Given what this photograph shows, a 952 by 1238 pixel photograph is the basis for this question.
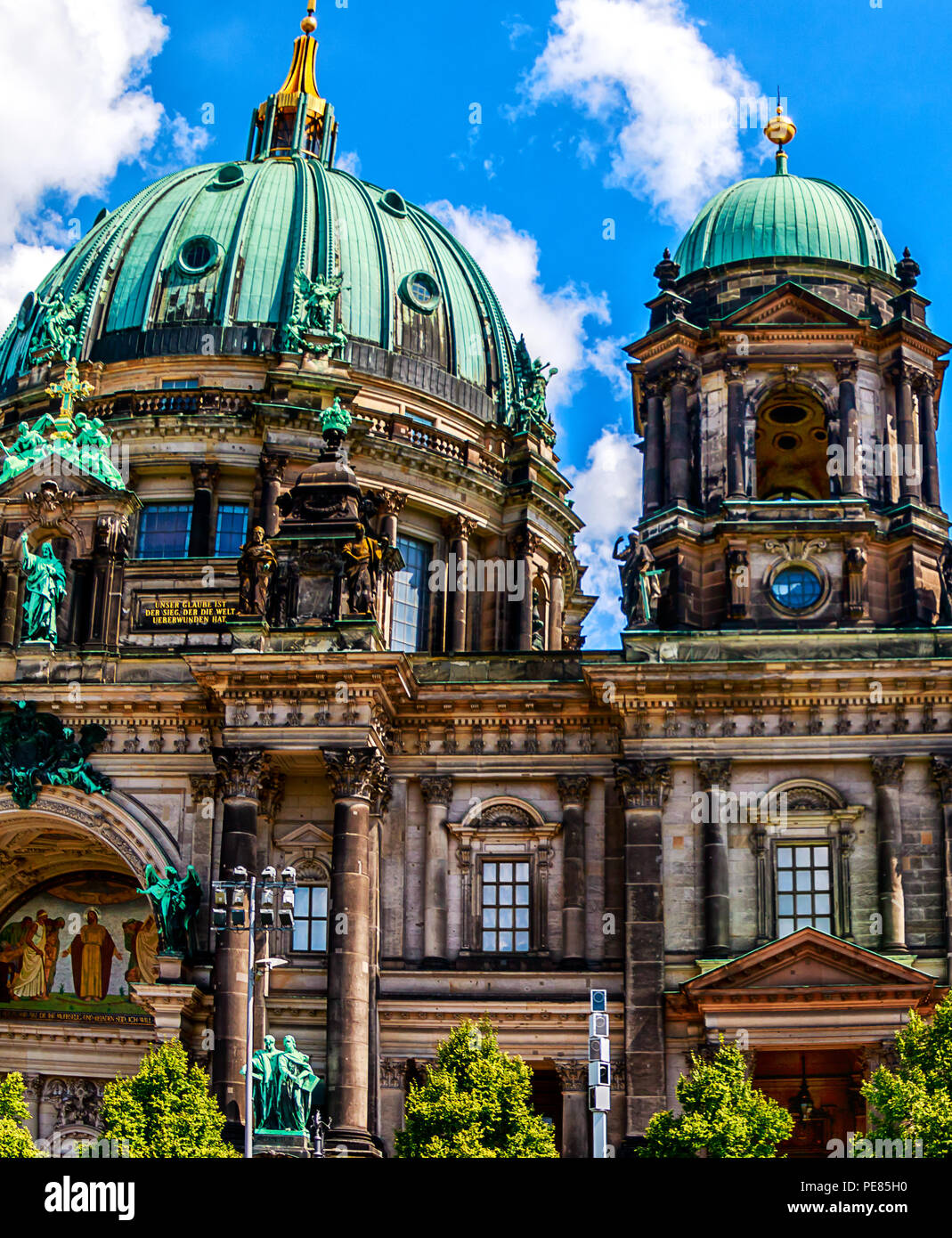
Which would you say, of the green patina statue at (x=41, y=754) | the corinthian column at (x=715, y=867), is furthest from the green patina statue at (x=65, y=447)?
the corinthian column at (x=715, y=867)

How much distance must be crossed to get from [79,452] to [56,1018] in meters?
14.4

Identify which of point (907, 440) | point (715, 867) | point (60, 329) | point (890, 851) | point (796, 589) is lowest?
point (715, 867)

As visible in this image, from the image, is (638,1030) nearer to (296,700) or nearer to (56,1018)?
(296,700)

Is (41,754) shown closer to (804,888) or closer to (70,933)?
(70,933)

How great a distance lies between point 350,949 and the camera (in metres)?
40.9

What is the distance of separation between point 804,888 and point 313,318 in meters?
23.6

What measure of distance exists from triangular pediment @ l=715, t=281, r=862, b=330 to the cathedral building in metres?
0.07

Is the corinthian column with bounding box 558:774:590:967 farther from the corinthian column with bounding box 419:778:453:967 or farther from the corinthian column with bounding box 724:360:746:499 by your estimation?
the corinthian column with bounding box 724:360:746:499

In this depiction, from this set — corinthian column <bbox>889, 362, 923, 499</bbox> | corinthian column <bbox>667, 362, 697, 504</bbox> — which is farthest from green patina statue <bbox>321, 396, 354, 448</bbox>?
corinthian column <bbox>889, 362, 923, 499</bbox>

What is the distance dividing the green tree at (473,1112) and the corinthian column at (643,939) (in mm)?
3181

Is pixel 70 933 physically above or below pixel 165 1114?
above

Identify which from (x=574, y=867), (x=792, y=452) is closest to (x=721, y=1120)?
(x=574, y=867)

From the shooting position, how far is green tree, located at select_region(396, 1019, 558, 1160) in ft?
121

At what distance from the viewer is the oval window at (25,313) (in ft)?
202
